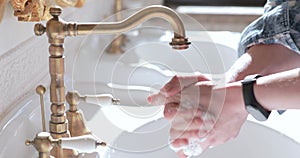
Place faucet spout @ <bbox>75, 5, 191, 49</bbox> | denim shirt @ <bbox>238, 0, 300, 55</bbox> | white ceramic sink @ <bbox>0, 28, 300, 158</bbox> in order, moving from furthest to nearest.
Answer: denim shirt @ <bbox>238, 0, 300, 55</bbox>
white ceramic sink @ <bbox>0, 28, 300, 158</bbox>
faucet spout @ <bbox>75, 5, 191, 49</bbox>

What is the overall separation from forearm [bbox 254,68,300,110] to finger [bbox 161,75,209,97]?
8 centimetres

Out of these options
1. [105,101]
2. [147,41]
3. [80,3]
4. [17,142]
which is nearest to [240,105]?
[105,101]

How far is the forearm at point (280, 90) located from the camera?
62 centimetres

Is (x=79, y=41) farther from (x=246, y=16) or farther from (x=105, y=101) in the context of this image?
(x=246, y=16)

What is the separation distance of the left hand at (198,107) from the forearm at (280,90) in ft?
0.10

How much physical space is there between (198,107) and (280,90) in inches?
4.3

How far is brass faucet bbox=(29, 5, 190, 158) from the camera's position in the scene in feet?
1.87

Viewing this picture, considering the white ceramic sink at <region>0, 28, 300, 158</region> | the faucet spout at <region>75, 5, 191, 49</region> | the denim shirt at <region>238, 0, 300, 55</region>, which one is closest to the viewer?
the faucet spout at <region>75, 5, 191, 49</region>

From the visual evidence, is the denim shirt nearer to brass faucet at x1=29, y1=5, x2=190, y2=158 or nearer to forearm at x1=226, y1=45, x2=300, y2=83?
forearm at x1=226, y1=45, x2=300, y2=83

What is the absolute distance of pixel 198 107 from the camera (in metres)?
0.63

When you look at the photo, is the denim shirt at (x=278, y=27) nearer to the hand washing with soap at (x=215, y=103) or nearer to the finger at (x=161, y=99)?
the hand washing with soap at (x=215, y=103)

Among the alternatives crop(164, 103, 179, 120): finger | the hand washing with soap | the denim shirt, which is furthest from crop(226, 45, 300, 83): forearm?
crop(164, 103, 179, 120): finger

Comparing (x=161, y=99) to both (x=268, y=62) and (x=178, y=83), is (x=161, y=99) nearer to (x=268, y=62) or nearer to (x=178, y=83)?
(x=178, y=83)

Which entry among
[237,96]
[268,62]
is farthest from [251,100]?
[268,62]
